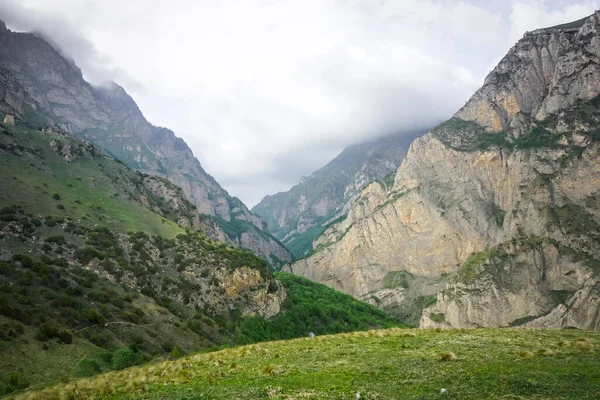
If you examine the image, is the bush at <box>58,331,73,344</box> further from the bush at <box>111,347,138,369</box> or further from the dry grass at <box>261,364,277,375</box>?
the dry grass at <box>261,364,277,375</box>

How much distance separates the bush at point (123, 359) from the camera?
31.8 meters

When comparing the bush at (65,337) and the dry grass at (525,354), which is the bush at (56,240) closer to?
the bush at (65,337)

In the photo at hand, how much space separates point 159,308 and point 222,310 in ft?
58.3

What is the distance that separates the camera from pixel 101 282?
2055 inches

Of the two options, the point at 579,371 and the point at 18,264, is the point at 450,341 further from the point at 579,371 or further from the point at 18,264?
the point at 18,264

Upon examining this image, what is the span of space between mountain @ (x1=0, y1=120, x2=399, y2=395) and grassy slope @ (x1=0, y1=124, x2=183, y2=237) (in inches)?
14.9

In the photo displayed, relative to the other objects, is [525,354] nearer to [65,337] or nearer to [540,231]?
[65,337]

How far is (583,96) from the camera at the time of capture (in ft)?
588

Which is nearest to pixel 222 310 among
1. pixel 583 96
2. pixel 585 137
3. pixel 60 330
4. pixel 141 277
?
pixel 141 277

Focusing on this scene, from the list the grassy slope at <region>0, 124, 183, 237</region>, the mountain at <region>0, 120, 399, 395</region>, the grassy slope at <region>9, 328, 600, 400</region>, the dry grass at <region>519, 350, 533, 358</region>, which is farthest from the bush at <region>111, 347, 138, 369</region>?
the grassy slope at <region>0, 124, 183, 237</region>

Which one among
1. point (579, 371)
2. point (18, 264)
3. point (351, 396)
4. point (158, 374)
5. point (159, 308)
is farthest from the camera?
point (159, 308)

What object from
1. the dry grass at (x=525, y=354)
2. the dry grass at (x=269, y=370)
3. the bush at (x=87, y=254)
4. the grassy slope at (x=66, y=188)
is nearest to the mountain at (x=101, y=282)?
the bush at (x=87, y=254)

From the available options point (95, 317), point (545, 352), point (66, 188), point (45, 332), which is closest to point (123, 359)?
point (45, 332)

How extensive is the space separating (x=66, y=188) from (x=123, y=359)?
226 ft
